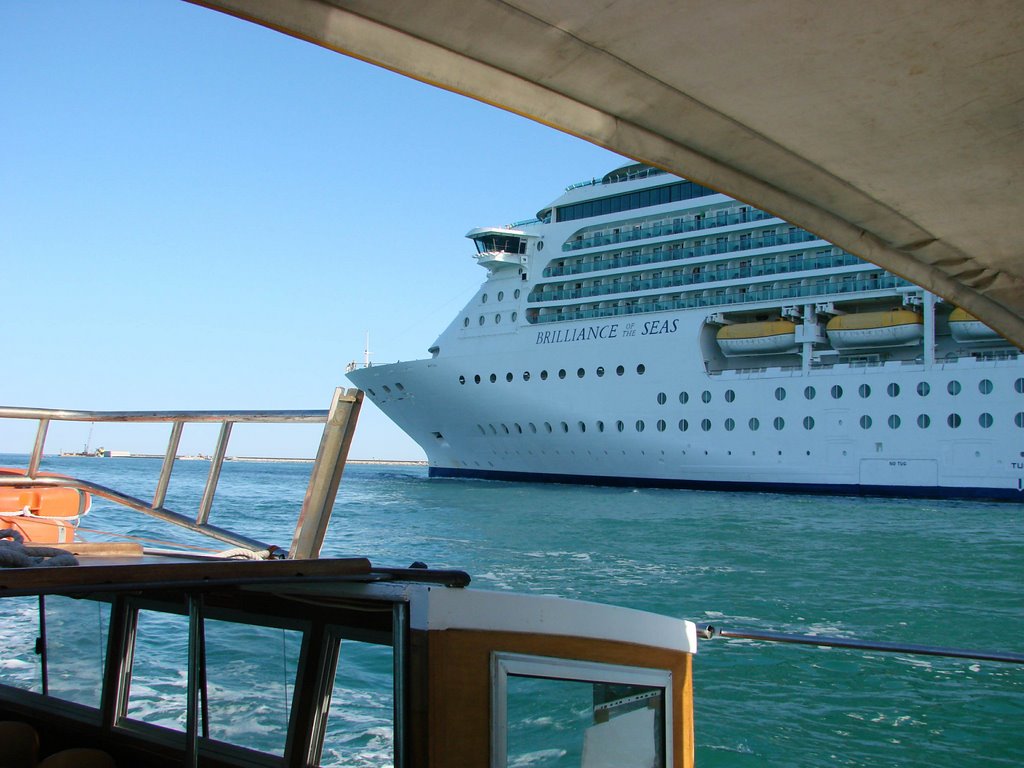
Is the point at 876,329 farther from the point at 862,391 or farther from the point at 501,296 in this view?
the point at 501,296

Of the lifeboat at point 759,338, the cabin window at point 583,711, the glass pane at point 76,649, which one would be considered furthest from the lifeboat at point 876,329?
the glass pane at point 76,649

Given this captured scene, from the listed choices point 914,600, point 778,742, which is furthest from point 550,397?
point 778,742

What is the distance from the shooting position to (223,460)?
3.32 meters

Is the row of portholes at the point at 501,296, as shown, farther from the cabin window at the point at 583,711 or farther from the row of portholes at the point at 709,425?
the cabin window at the point at 583,711

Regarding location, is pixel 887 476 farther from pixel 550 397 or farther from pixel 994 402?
pixel 550 397

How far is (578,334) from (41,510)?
3061cm

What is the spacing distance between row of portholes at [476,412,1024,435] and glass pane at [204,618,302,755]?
28.2 meters

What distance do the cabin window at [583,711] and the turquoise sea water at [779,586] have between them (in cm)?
17

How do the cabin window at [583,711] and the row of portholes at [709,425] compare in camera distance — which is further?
the row of portholes at [709,425]

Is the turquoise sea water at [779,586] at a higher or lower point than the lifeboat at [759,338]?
lower

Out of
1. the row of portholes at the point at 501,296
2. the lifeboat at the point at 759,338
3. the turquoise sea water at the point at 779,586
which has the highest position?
the row of portholes at the point at 501,296

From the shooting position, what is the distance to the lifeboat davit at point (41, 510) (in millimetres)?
3588

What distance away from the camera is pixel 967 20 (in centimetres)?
271

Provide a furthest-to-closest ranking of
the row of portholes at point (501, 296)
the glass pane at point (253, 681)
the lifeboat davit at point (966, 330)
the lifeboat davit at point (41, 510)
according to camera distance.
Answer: the row of portholes at point (501, 296), the lifeboat davit at point (966, 330), the lifeboat davit at point (41, 510), the glass pane at point (253, 681)
